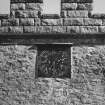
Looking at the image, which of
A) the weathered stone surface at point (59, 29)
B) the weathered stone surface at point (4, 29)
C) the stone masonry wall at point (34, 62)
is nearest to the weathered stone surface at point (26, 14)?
the stone masonry wall at point (34, 62)

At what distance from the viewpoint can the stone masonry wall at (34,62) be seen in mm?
6035

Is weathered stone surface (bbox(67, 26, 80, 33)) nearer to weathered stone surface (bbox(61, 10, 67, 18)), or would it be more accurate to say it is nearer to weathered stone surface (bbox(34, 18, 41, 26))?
weathered stone surface (bbox(61, 10, 67, 18))

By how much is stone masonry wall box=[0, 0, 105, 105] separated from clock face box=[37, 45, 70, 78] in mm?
140

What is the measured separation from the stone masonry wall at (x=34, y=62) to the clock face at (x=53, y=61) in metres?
0.14

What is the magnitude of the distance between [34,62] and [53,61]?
48 cm

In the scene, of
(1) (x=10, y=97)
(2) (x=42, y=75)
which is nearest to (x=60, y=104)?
(2) (x=42, y=75)

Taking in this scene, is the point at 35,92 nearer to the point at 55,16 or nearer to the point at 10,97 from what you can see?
the point at 10,97

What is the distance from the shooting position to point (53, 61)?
6332mm

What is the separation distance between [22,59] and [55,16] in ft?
4.43

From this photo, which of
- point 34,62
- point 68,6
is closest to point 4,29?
point 34,62

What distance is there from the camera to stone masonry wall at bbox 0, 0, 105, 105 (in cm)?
604

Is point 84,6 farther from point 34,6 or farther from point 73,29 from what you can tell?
point 34,6

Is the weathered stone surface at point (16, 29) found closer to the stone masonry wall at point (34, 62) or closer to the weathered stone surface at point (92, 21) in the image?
the stone masonry wall at point (34, 62)

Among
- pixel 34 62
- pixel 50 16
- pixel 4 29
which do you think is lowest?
pixel 34 62
